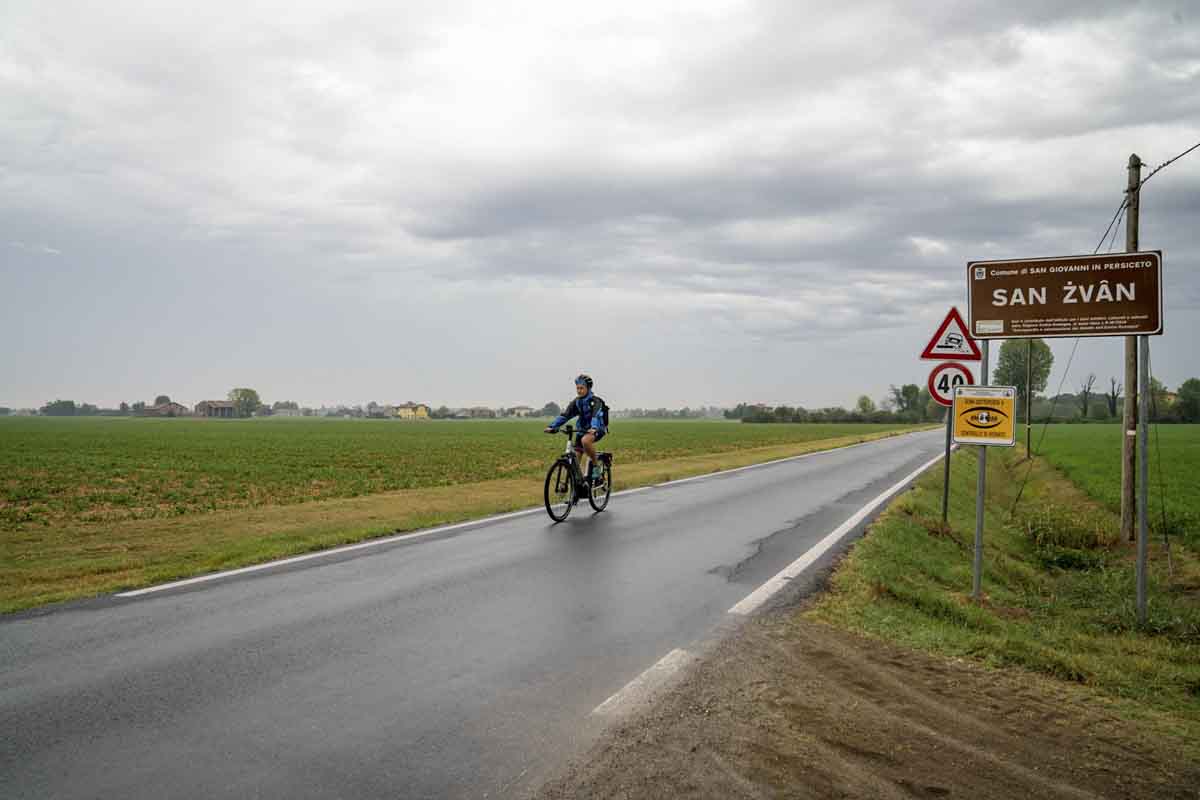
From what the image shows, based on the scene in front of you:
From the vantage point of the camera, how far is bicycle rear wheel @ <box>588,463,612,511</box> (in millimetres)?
12645

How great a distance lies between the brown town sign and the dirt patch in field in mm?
3208

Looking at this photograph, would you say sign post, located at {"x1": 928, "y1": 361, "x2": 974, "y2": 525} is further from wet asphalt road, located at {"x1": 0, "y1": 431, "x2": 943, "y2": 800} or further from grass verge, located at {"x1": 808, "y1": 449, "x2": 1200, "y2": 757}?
wet asphalt road, located at {"x1": 0, "y1": 431, "x2": 943, "y2": 800}

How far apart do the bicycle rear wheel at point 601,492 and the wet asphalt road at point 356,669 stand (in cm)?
322

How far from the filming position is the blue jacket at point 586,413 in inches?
476

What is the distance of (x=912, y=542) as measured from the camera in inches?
408

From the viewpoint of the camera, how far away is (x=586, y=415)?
1218 cm

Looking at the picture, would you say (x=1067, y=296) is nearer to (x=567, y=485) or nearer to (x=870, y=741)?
(x=870, y=741)

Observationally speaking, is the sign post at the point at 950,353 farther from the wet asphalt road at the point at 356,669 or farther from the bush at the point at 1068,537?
the wet asphalt road at the point at 356,669

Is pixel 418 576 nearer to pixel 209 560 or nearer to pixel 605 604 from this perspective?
pixel 605 604

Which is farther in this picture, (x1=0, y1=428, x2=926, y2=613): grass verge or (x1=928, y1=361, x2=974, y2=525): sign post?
(x1=928, y1=361, x2=974, y2=525): sign post

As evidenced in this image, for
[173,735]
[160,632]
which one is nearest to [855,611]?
[173,735]

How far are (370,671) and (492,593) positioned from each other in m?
2.20

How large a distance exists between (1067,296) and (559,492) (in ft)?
23.9

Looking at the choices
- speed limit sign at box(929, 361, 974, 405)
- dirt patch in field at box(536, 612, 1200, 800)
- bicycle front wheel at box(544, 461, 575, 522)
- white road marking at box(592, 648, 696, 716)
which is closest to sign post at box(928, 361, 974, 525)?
speed limit sign at box(929, 361, 974, 405)
